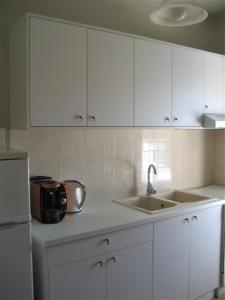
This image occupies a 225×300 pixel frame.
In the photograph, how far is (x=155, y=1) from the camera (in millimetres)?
3117

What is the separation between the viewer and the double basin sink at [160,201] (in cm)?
297

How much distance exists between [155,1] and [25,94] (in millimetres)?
1702

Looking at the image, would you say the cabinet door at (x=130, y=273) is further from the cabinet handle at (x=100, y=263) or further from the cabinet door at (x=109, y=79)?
the cabinet door at (x=109, y=79)

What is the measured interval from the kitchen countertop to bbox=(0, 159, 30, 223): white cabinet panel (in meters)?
0.28

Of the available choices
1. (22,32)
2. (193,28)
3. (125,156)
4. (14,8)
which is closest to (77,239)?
(125,156)

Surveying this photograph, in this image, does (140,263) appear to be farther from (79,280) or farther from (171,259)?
(79,280)

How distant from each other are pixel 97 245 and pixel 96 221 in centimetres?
21

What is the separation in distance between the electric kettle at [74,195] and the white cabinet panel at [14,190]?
2.29ft

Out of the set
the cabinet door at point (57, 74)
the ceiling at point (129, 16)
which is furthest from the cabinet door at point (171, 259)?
the ceiling at point (129, 16)

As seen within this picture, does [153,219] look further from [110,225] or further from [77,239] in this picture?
[77,239]

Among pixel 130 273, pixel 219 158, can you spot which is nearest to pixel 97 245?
pixel 130 273

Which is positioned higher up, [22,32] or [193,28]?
[193,28]

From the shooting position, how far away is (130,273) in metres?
2.38

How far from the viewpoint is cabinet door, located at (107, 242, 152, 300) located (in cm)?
229
